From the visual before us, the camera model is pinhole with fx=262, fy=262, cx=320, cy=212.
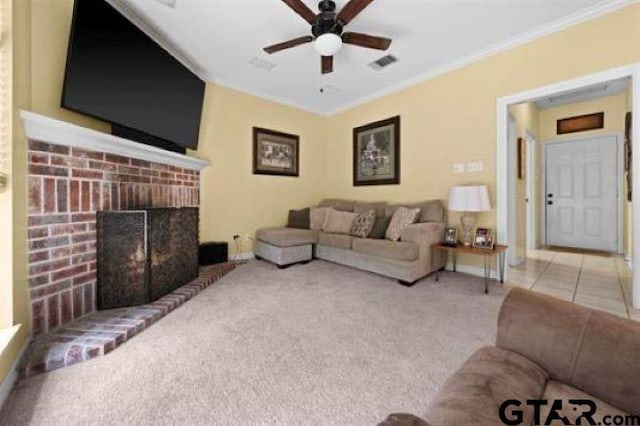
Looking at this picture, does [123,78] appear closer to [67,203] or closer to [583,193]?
[67,203]

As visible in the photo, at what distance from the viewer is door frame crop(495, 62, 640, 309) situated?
2223mm

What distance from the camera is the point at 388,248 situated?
2969mm

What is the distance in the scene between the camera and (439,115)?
3553 millimetres

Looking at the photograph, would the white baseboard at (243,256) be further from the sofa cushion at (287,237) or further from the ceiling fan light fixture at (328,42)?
the ceiling fan light fixture at (328,42)

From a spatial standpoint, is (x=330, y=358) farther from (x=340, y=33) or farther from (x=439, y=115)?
(x=439, y=115)

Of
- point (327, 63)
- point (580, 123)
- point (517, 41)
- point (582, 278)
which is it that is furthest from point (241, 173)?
point (580, 123)

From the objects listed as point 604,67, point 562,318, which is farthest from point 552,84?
point 562,318

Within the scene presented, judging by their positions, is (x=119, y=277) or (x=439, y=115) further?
(x=439, y=115)

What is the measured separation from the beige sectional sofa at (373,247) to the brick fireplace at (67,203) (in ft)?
5.92

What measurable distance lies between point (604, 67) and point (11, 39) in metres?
4.40

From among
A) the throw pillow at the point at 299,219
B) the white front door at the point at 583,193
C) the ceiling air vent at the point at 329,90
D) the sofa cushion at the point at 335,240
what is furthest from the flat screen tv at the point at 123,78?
the white front door at the point at 583,193

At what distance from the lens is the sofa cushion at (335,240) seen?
138 inches

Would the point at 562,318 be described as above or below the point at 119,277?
above

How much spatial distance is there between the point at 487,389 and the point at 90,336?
2135mm
